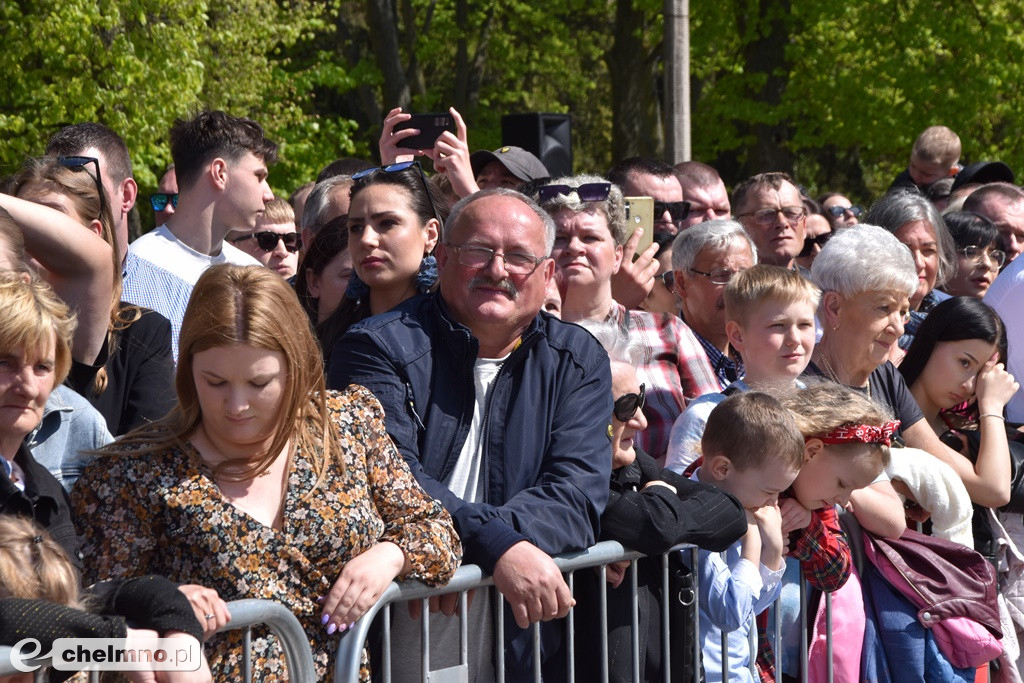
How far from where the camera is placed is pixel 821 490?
4176 millimetres

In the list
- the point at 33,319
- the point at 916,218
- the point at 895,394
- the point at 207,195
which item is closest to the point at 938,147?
the point at 916,218

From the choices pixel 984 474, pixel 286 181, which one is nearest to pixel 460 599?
pixel 984 474

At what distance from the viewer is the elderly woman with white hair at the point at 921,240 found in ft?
20.3

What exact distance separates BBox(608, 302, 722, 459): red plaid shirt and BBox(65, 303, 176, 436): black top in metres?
1.67

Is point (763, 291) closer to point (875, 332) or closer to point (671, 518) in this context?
point (875, 332)

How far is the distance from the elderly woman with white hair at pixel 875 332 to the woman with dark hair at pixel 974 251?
1.76m

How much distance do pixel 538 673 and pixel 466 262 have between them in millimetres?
1186

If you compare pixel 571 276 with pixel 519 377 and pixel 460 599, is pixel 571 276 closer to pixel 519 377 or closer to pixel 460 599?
pixel 519 377

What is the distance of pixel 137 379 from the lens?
3932 millimetres

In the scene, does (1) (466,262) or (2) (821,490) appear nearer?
(1) (466,262)

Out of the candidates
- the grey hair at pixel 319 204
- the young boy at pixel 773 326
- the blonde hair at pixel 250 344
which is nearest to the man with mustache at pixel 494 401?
the blonde hair at pixel 250 344

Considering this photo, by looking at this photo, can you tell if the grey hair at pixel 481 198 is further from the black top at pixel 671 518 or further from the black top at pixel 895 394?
the black top at pixel 895 394

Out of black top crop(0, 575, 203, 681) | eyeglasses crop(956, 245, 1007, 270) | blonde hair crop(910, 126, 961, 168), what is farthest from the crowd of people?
blonde hair crop(910, 126, 961, 168)

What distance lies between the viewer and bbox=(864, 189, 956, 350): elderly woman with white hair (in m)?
6.18
